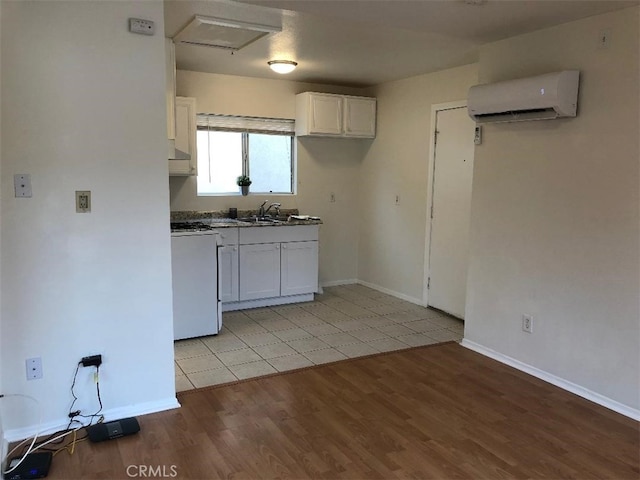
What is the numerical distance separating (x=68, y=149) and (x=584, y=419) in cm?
326

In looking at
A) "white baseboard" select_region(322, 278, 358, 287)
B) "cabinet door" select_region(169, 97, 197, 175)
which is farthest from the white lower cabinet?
"cabinet door" select_region(169, 97, 197, 175)

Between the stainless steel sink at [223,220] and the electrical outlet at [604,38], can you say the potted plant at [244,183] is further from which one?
the electrical outlet at [604,38]

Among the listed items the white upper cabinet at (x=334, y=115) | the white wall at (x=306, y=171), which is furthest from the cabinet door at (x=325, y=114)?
the white wall at (x=306, y=171)

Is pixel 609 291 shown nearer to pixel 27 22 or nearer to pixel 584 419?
pixel 584 419

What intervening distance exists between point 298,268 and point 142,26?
3192 millimetres

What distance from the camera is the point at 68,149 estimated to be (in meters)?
2.63

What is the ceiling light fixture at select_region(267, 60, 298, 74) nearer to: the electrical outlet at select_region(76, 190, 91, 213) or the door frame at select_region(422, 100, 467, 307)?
the door frame at select_region(422, 100, 467, 307)

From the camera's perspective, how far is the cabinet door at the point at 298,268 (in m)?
5.38

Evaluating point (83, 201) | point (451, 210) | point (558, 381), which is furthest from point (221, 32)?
point (558, 381)

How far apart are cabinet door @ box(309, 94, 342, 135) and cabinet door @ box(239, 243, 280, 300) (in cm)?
142

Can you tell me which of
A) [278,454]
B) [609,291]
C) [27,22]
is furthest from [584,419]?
[27,22]

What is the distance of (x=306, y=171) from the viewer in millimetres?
5996

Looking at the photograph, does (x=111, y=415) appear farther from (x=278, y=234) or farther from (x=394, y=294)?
(x=394, y=294)

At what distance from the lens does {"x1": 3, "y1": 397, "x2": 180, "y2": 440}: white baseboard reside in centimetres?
264
